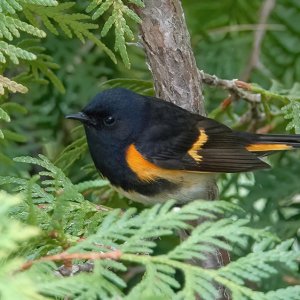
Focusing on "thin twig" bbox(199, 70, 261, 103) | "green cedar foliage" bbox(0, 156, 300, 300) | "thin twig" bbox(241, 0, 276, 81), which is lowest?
"green cedar foliage" bbox(0, 156, 300, 300)

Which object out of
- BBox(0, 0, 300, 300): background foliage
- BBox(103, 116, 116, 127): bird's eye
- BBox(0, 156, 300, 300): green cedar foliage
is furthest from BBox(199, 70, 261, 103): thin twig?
BBox(0, 156, 300, 300): green cedar foliage

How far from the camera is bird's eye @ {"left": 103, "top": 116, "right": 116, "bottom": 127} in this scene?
307 cm

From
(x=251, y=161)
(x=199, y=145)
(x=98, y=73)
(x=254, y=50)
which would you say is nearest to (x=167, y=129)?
(x=199, y=145)

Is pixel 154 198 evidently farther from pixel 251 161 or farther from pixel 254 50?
pixel 254 50

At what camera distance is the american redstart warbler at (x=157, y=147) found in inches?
116

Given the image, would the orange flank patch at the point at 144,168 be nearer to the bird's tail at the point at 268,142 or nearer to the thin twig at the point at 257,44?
the bird's tail at the point at 268,142

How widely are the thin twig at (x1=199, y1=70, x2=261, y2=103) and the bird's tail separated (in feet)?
0.51

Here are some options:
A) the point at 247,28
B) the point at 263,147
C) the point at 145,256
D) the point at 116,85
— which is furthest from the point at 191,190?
the point at 145,256

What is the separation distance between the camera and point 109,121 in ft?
10.1

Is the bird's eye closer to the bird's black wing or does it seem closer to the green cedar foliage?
the bird's black wing

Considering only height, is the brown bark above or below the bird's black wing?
above

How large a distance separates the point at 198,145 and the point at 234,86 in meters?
0.31

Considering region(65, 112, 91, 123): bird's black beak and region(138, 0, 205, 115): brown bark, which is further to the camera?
region(65, 112, 91, 123): bird's black beak

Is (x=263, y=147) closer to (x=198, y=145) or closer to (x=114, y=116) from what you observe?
(x=198, y=145)
